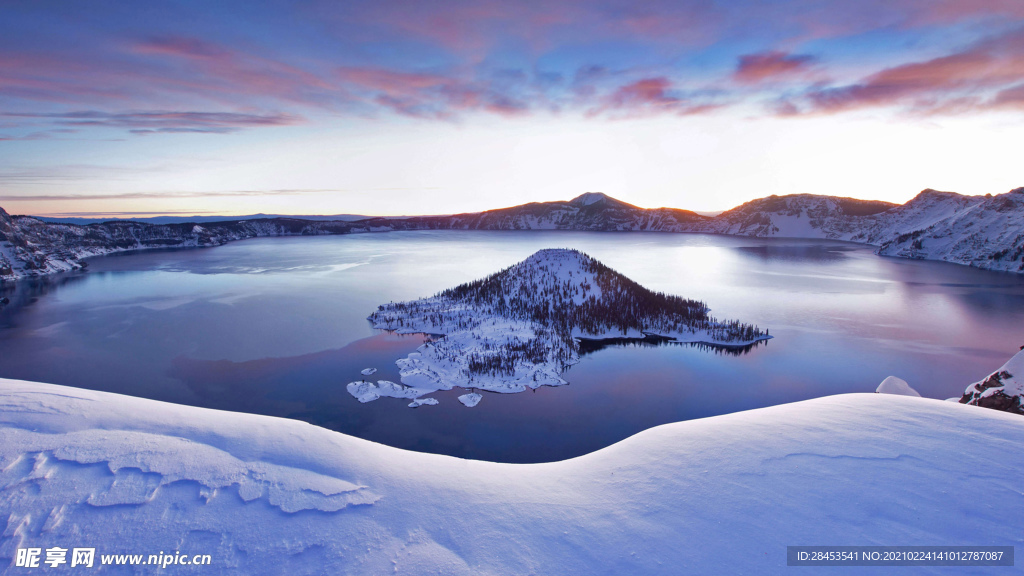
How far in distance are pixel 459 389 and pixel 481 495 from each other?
55.3 feet

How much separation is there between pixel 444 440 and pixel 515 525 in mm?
12386

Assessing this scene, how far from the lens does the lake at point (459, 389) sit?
1986cm

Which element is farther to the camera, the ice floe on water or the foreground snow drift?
the ice floe on water

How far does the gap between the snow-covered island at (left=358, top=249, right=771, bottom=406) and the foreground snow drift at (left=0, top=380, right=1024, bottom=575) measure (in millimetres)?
14794

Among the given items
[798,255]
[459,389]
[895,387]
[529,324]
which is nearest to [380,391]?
[459,389]

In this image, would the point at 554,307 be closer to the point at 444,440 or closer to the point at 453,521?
the point at 444,440

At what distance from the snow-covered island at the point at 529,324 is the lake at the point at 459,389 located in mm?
1699

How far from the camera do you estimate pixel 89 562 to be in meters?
4.77

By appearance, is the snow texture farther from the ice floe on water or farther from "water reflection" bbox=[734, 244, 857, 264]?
"water reflection" bbox=[734, 244, 857, 264]

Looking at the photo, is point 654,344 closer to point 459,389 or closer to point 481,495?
point 459,389

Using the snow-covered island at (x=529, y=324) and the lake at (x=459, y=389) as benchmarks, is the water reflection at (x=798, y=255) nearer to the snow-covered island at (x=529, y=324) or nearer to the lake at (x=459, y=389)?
the lake at (x=459, y=389)

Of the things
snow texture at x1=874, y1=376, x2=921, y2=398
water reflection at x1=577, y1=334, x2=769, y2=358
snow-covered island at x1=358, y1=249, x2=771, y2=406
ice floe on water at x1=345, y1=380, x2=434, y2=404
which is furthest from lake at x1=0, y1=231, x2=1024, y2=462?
snow texture at x1=874, y1=376, x2=921, y2=398

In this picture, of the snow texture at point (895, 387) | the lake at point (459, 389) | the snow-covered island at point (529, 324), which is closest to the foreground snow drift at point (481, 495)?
the lake at point (459, 389)

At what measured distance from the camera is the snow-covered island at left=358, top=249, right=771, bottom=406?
2512cm
